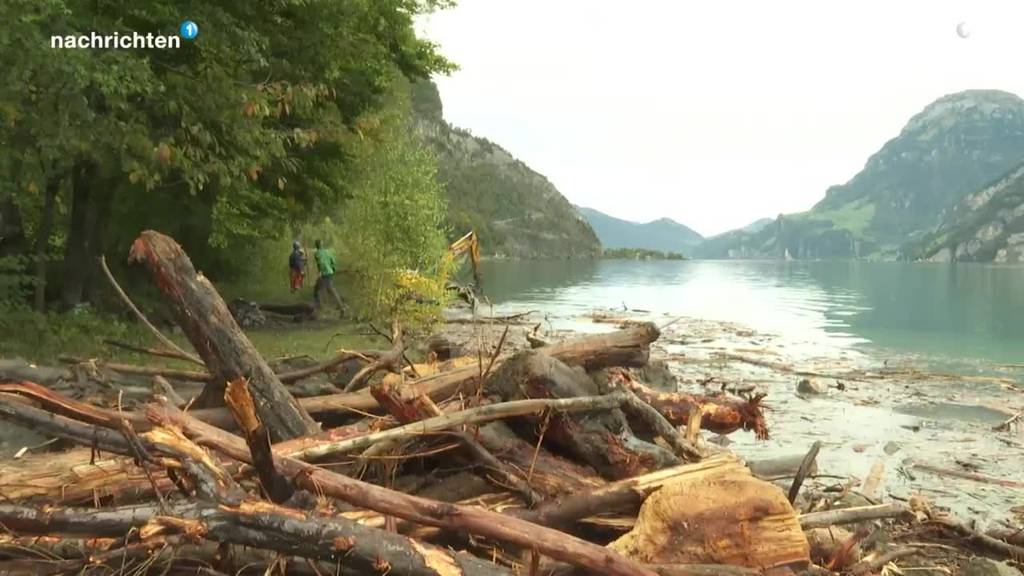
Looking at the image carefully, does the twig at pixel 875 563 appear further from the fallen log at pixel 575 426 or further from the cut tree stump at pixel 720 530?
the fallen log at pixel 575 426

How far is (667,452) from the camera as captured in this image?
5051mm

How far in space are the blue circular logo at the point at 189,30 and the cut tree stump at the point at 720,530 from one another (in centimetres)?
1151

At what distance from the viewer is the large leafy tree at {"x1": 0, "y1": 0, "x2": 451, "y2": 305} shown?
10234 millimetres

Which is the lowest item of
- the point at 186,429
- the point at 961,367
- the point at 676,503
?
the point at 961,367

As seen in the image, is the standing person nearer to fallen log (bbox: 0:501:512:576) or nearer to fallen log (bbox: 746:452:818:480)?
fallen log (bbox: 746:452:818:480)

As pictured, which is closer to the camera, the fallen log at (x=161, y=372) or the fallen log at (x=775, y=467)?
the fallen log at (x=161, y=372)

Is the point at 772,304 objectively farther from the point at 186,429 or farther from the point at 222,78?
the point at 186,429

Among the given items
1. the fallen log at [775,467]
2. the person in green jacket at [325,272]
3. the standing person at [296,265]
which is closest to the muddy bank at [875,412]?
the fallen log at [775,467]

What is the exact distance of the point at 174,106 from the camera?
38.5ft

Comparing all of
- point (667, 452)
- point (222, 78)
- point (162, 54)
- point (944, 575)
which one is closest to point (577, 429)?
point (667, 452)

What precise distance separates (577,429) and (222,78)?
32.6 feet

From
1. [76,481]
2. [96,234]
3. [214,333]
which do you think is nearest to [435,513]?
[214,333]

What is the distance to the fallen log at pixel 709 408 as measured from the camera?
21.9ft

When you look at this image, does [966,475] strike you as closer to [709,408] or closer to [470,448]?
[709,408]
